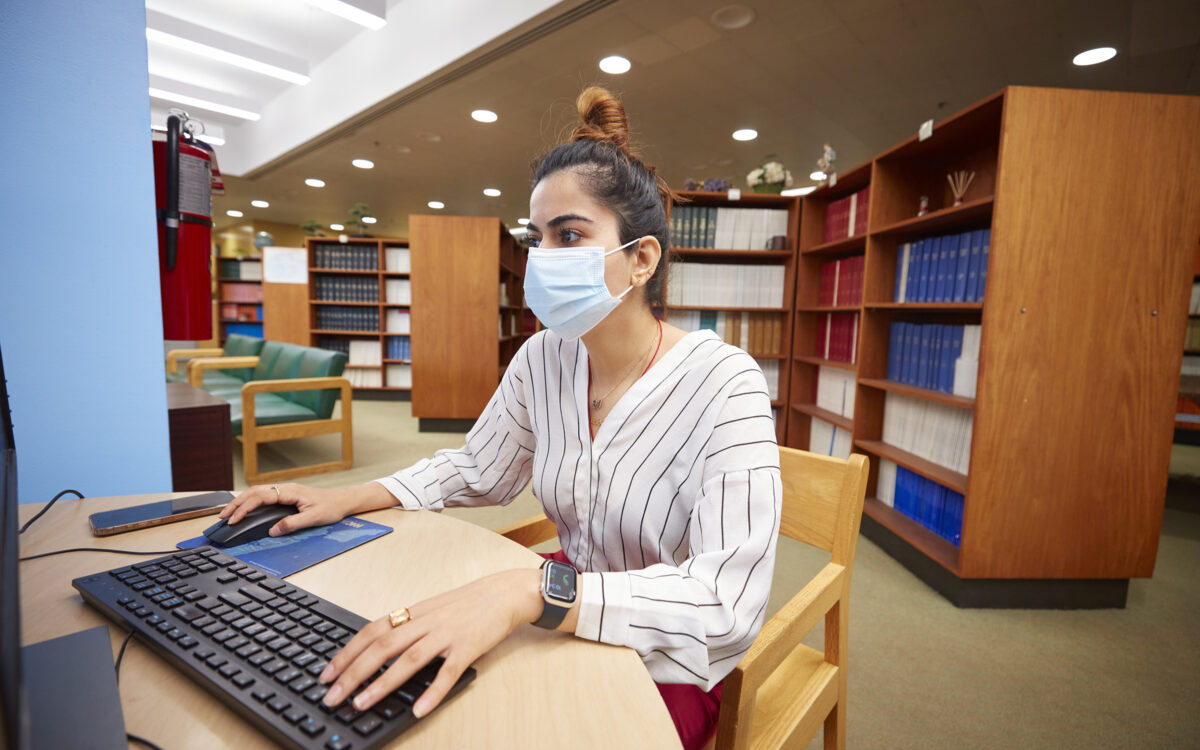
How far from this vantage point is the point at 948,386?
2.42 m

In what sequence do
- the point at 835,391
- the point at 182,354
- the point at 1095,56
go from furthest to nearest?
the point at 182,354, the point at 1095,56, the point at 835,391

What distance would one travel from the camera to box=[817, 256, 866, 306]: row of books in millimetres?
3209

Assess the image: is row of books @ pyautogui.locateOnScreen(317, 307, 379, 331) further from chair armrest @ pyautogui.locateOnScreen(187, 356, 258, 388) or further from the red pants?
the red pants

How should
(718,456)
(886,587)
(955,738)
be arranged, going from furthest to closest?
(886,587)
(955,738)
(718,456)

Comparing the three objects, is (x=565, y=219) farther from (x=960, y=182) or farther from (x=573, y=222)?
(x=960, y=182)

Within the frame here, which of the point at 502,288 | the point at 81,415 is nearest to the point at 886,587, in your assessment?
the point at 81,415

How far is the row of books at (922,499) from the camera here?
2.37 metres

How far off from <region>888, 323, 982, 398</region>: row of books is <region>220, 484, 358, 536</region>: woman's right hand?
223 centimetres

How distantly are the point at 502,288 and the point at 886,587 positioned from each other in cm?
458

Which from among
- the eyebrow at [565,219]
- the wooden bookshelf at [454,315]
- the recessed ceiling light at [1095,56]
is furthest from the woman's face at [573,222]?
the recessed ceiling light at [1095,56]

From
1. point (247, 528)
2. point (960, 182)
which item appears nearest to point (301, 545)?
point (247, 528)

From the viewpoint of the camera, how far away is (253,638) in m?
0.56

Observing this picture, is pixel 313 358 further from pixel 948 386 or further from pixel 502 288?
pixel 948 386

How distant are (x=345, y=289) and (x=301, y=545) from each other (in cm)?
676
